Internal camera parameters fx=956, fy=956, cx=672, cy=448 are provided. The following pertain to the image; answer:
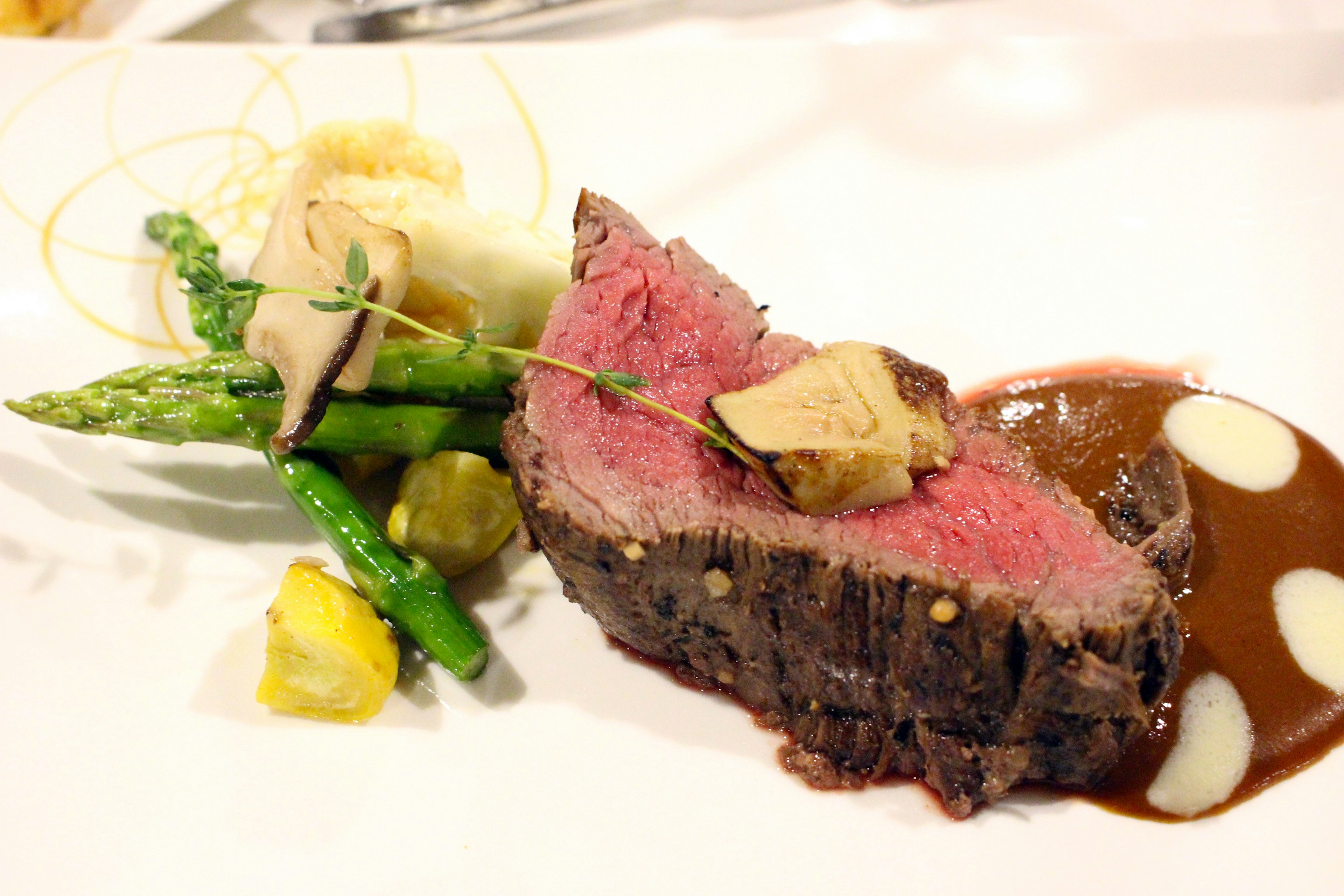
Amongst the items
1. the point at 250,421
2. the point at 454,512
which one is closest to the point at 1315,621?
the point at 454,512

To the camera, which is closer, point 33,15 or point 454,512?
point 454,512

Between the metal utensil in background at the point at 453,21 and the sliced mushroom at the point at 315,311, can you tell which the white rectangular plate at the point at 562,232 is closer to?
the sliced mushroom at the point at 315,311

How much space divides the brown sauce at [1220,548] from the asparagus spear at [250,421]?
1850mm

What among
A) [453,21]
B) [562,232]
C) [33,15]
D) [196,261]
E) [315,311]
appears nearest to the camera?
[315,311]

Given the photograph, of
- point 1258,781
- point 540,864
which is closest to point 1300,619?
point 1258,781

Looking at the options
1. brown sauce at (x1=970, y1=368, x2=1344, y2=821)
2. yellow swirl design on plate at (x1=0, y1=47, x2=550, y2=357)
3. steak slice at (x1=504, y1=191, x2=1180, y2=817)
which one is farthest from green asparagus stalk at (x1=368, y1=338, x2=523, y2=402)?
brown sauce at (x1=970, y1=368, x2=1344, y2=821)

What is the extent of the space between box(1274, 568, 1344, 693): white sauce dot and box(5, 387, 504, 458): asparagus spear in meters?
2.45

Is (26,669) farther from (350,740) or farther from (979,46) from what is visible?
(979,46)

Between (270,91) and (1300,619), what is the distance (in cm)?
472

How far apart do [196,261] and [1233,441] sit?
372 centimetres

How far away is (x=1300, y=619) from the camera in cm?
270

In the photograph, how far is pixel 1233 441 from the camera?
3182 millimetres

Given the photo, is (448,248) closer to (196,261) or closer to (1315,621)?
(196,261)

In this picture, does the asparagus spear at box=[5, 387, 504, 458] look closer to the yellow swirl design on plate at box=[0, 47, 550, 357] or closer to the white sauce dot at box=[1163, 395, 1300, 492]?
the yellow swirl design on plate at box=[0, 47, 550, 357]
